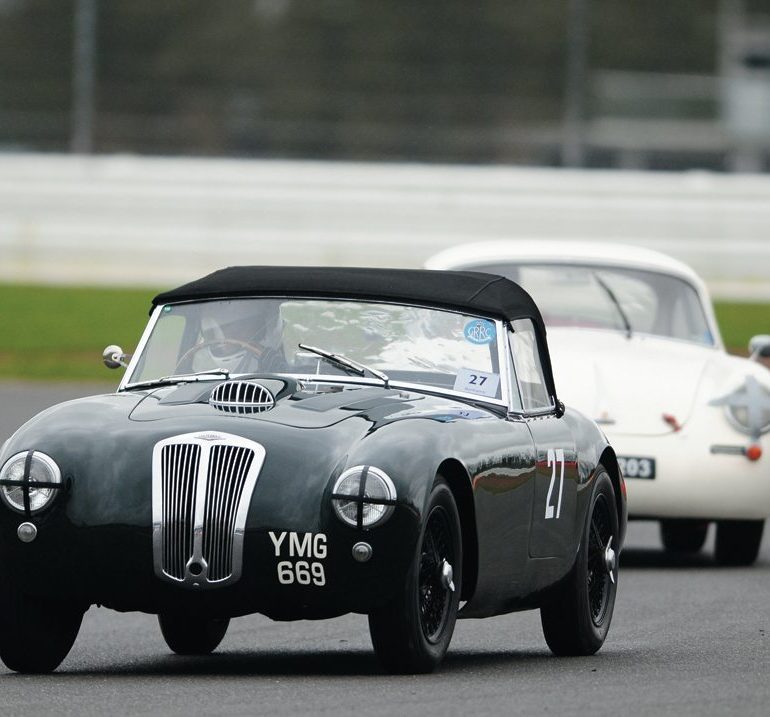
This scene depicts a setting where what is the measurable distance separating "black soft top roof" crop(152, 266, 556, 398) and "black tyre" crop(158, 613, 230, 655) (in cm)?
117

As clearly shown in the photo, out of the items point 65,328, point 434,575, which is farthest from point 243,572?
point 65,328

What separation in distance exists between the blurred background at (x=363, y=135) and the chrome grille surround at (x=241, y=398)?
77.7ft

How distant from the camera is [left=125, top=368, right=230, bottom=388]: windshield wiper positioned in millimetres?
7687

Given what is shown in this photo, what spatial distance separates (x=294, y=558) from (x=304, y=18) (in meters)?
30.3

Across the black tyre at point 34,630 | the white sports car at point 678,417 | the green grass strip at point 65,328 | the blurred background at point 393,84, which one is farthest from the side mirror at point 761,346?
the blurred background at point 393,84

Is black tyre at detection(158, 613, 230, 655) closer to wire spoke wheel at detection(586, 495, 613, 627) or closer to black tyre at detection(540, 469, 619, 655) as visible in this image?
black tyre at detection(540, 469, 619, 655)

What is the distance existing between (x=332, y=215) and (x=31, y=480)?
24.7m

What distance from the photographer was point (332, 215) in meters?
31.5

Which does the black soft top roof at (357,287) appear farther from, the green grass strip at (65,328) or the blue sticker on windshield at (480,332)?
the green grass strip at (65,328)

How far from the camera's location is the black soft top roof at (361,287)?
8.01 m

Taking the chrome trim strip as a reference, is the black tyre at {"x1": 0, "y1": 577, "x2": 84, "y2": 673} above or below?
below

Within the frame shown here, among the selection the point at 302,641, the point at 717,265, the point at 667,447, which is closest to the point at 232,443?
the point at 302,641

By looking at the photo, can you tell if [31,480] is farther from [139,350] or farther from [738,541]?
[738,541]

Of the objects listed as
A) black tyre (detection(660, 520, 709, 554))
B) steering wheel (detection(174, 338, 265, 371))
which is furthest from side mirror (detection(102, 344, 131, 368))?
black tyre (detection(660, 520, 709, 554))
